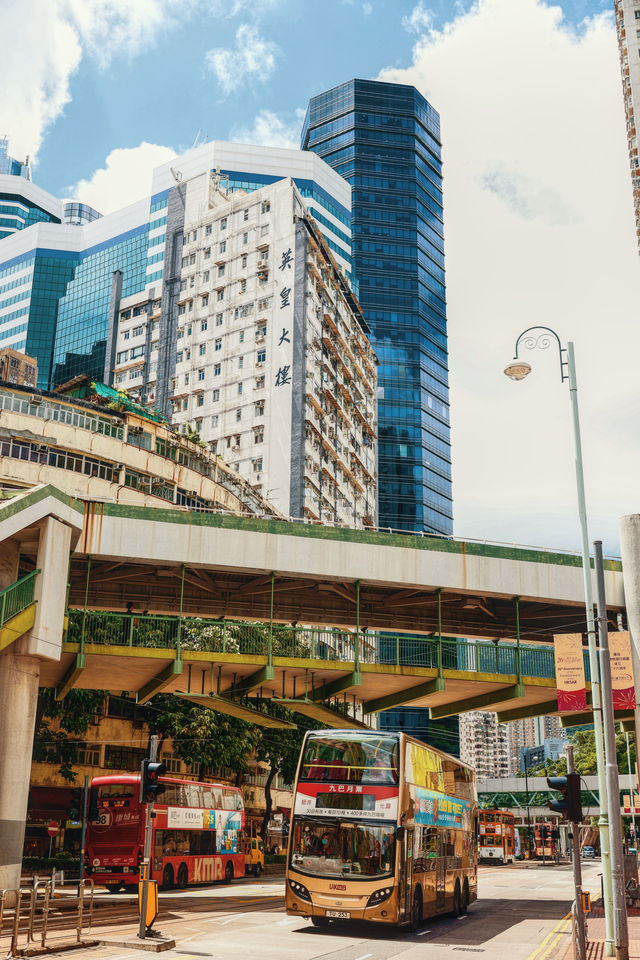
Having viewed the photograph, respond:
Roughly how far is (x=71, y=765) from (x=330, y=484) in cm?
5129

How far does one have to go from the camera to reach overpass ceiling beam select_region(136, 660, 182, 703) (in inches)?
1094

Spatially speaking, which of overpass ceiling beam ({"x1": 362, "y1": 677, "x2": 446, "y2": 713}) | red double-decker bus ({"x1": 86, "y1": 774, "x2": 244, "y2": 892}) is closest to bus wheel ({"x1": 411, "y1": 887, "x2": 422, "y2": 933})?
overpass ceiling beam ({"x1": 362, "y1": 677, "x2": 446, "y2": 713})

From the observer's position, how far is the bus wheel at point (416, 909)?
2069cm

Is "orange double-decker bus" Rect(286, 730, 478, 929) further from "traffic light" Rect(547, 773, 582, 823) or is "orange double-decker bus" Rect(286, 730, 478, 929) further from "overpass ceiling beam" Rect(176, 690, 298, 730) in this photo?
"overpass ceiling beam" Rect(176, 690, 298, 730)

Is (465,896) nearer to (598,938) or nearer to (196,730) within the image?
(598,938)

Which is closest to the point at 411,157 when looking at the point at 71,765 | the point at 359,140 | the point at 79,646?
the point at 359,140

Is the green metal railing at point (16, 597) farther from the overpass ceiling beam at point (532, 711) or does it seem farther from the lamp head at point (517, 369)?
the overpass ceiling beam at point (532, 711)

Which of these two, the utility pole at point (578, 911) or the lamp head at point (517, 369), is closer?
the utility pole at point (578, 911)

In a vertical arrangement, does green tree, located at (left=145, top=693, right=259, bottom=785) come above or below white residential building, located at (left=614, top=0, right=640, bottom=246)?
below

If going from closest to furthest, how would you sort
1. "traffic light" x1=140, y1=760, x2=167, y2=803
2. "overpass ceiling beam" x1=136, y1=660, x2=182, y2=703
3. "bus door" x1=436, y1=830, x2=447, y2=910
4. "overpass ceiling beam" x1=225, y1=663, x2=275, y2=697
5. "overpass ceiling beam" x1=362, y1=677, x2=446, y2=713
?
"traffic light" x1=140, y1=760, x2=167, y2=803 < "bus door" x1=436, y1=830, x2=447, y2=910 < "overpass ceiling beam" x1=136, y1=660, x2=182, y2=703 < "overpass ceiling beam" x1=225, y1=663, x2=275, y2=697 < "overpass ceiling beam" x1=362, y1=677, x2=446, y2=713

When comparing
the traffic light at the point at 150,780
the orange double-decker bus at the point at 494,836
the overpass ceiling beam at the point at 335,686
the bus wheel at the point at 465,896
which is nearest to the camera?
the traffic light at the point at 150,780

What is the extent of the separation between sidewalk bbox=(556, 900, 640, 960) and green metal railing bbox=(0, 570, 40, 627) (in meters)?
14.2

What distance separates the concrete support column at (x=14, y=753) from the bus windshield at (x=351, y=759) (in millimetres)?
7895

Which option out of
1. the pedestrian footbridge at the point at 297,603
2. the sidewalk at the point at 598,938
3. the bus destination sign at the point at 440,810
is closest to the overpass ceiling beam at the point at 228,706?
the pedestrian footbridge at the point at 297,603
